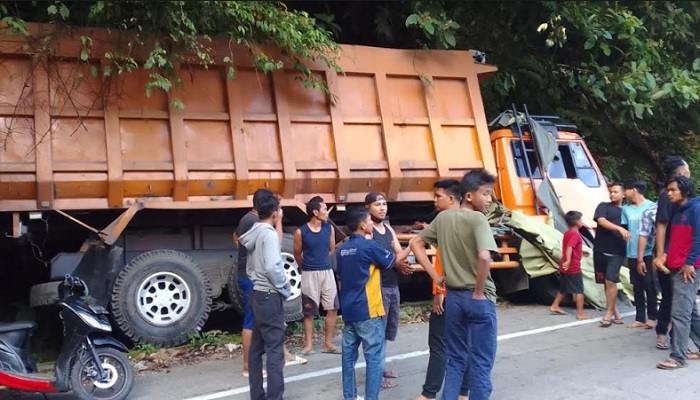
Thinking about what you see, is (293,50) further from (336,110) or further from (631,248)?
(631,248)

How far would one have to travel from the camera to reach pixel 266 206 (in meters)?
4.56

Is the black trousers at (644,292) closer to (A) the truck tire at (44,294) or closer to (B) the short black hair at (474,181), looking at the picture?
(B) the short black hair at (474,181)

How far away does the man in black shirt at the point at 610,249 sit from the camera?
23.6ft

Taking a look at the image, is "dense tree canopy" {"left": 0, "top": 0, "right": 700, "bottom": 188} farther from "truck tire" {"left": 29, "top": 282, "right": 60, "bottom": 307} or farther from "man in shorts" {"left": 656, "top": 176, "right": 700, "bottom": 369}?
"man in shorts" {"left": 656, "top": 176, "right": 700, "bottom": 369}

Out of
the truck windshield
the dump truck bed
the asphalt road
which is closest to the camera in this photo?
the asphalt road

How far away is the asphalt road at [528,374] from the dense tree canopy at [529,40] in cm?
281

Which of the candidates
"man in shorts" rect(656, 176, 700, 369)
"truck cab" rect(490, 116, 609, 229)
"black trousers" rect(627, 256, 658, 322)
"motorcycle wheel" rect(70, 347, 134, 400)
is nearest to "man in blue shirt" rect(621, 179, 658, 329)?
"black trousers" rect(627, 256, 658, 322)

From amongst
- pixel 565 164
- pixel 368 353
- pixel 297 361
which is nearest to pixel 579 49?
pixel 565 164

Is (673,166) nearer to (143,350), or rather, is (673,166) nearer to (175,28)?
(175,28)

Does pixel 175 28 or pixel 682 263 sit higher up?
pixel 175 28

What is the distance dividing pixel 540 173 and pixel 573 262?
65.5 inches

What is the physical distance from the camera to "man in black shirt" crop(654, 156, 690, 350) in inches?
232

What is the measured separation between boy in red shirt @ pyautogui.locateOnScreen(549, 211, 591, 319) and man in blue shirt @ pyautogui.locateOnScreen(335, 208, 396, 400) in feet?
12.7

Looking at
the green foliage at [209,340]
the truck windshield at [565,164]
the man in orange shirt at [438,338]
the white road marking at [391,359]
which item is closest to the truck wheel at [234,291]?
the green foliage at [209,340]
